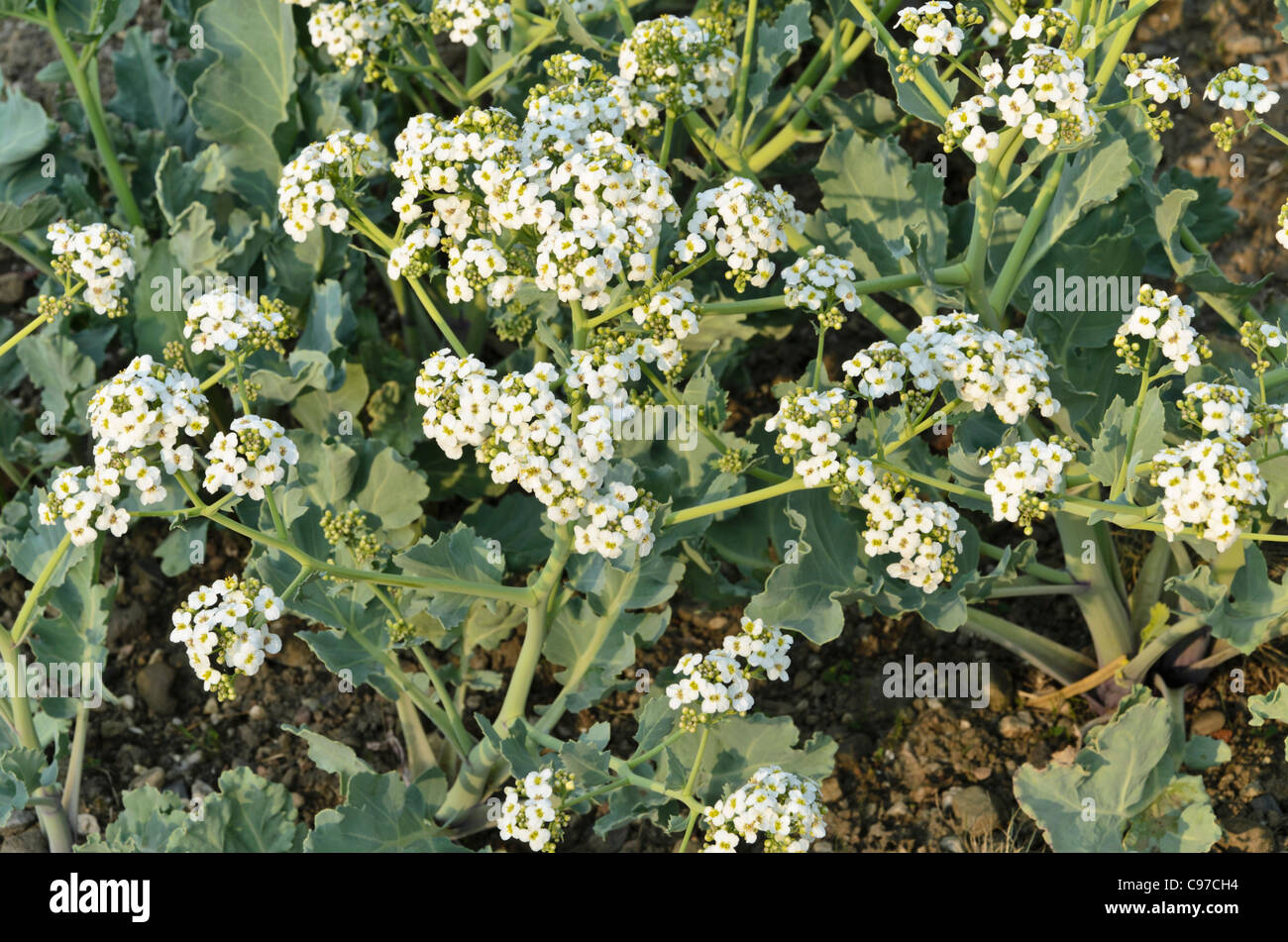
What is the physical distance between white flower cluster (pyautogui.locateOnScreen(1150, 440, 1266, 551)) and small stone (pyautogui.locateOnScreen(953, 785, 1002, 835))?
Result: 1.36m

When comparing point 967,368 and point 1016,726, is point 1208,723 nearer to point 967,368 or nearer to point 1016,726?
point 1016,726

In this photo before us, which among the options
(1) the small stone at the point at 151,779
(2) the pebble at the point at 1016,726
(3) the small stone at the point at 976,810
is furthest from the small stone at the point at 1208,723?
(1) the small stone at the point at 151,779

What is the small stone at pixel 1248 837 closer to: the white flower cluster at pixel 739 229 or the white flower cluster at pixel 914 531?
the white flower cluster at pixel 914 531

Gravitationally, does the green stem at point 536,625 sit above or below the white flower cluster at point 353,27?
below

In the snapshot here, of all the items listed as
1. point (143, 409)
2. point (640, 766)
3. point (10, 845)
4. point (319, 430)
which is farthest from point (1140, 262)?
point (10, 845)

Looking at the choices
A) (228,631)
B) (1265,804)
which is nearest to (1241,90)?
(1265,804)

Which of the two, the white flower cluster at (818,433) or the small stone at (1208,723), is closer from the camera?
the white flower cluster at (818,433)

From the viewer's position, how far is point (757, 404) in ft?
16.1

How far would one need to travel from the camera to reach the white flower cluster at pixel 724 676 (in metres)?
2.95

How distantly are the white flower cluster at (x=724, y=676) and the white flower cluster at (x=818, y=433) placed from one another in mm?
435

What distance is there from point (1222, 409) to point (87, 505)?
2.46m

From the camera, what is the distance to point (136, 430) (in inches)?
110

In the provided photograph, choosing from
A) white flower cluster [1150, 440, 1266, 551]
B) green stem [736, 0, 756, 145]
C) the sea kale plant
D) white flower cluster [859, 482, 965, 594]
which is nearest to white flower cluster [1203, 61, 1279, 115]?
the sea kale plant

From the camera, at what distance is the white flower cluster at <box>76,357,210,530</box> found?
2.81 meters
